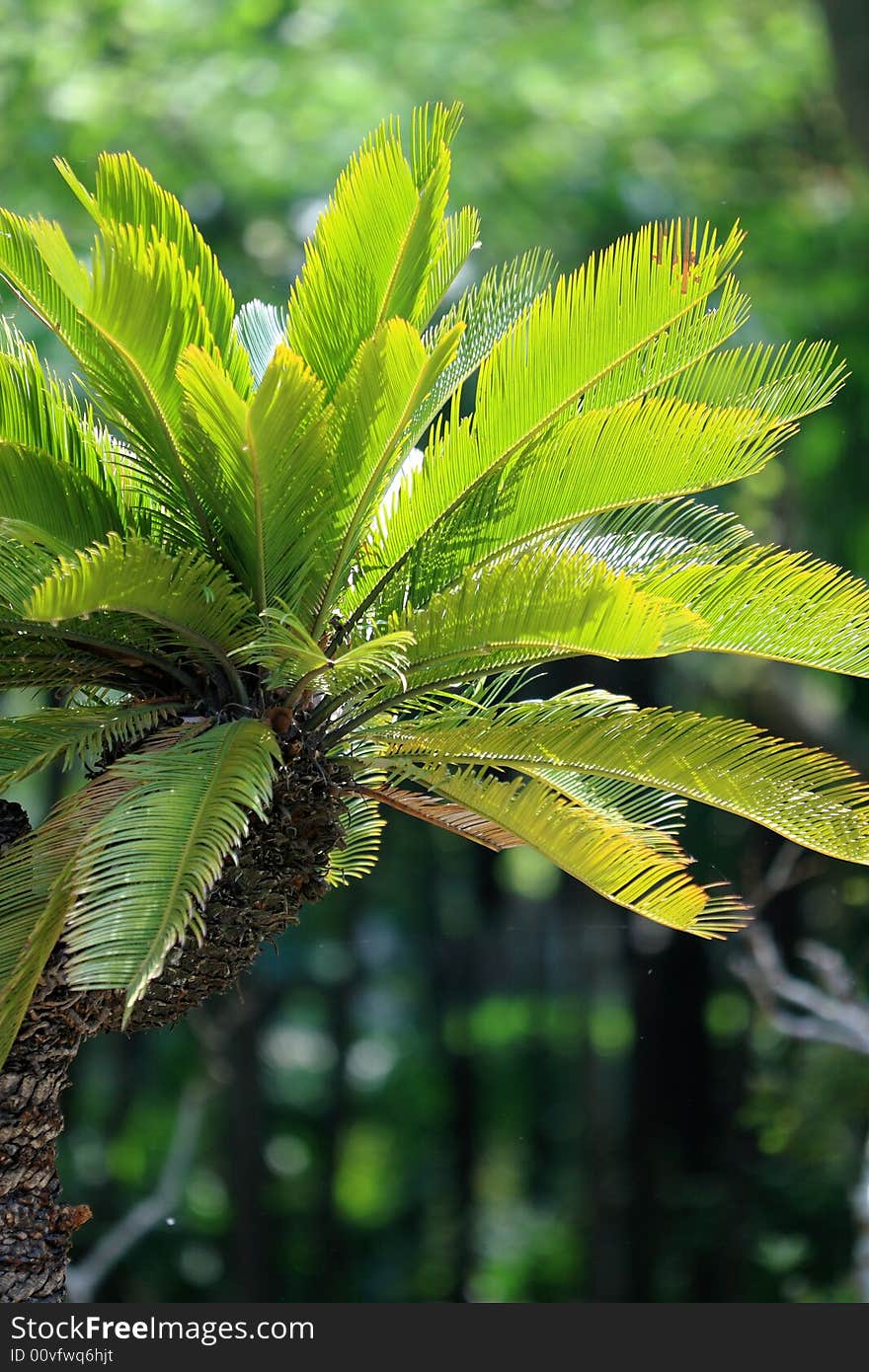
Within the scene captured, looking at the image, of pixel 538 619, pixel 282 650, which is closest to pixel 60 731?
pixel 282 650

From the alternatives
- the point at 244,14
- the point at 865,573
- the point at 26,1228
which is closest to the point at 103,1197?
the point at 26,1228

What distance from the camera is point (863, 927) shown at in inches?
216

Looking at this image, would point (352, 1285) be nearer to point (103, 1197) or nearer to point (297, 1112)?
point (297, 1112)

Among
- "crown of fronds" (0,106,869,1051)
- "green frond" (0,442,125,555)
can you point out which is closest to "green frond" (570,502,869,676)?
"crown of fronds" (0,106,869,1051)

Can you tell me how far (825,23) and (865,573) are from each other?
2103mm

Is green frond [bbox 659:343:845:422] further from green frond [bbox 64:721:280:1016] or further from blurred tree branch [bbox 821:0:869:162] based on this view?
blurred tree branch [bbox 821:0:869:162]

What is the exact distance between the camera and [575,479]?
7.33 ft

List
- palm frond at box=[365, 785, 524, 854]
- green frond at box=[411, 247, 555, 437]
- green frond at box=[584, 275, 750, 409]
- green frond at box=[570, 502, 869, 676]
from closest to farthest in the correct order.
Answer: green frond at box=[570, 502, 869, 676] → green frond at box=[584, 275, 750, 409] → green frond at box=[411, 247, 555, 437] → palm frond at box=[365, 785, 524, 854]

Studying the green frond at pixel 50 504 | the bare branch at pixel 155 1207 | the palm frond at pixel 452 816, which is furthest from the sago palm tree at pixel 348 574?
the bare branch at pixel 155 1207

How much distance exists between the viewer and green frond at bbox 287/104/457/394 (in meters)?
2.15

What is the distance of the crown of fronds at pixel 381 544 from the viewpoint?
1.95 metres

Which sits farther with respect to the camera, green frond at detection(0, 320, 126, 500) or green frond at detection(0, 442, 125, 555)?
green frond at detection(0, 320, 126, 500)

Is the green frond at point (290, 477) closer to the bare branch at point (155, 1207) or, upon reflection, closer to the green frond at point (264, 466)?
the green frond at point (264, 466)

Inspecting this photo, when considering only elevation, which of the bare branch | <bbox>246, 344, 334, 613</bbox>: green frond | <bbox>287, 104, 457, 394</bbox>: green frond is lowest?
the bare branch
